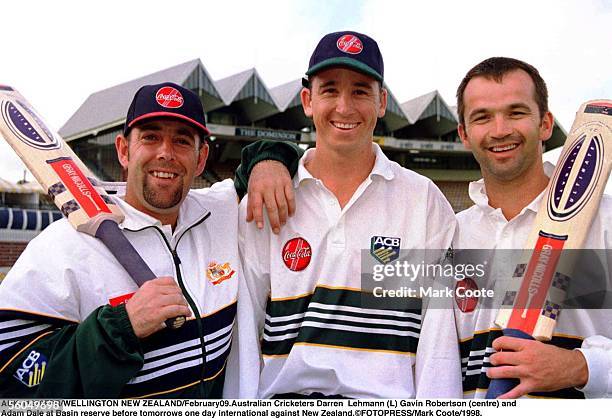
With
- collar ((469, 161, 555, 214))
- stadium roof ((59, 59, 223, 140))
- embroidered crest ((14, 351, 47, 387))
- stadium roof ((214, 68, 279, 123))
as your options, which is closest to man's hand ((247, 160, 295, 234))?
collar ((469, 161, 555, 214))

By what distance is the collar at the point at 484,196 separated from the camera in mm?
2318

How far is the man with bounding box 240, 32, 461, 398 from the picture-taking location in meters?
2.23

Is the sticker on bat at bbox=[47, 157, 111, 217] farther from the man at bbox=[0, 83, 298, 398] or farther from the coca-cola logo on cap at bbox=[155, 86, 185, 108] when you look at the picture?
the coca-cola logo on cap at bbox=[155, 86, 185, 108]

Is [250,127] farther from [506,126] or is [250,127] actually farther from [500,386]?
[500,386]

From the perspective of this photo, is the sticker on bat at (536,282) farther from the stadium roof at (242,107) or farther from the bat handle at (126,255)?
the stadium roof at (242,107)

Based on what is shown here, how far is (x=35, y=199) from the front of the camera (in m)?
20.1

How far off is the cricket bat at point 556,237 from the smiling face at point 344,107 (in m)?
0.84

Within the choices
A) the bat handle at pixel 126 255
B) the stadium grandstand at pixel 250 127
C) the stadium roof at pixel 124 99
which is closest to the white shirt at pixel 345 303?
the bat handle at pixel 126 255

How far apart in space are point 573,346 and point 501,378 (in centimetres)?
41

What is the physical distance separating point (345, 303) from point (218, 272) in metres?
0.56

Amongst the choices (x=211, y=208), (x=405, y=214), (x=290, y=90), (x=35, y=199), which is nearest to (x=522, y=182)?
(x=405, y=214)

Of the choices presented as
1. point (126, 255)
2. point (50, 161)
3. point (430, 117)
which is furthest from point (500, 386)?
point (430, 117)

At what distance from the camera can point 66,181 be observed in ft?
8.50

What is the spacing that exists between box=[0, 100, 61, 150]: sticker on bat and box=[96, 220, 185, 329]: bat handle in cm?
86
